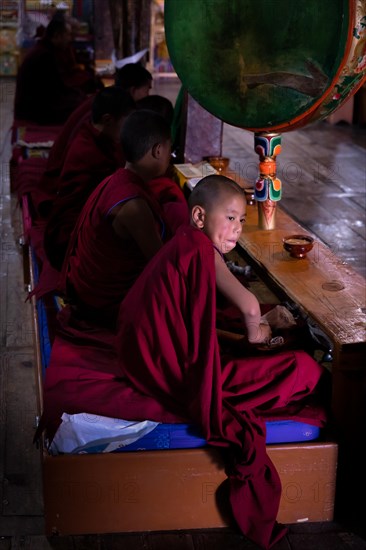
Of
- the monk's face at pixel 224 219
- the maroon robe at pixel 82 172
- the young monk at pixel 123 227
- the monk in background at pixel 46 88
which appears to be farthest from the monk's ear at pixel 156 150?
the monk in background at pixel 46 88

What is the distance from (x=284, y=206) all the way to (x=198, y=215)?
355 centimetres

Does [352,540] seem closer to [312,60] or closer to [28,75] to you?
[312,60]

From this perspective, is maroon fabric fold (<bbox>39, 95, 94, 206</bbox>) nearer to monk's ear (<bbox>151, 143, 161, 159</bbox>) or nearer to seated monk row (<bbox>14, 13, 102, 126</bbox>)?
monk's ear (<bbox>151, 143, 161, 159</bbox>)

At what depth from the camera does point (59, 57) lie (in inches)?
306

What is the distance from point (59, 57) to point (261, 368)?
5938 millimetres

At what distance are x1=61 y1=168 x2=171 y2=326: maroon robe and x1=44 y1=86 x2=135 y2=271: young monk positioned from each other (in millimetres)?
747

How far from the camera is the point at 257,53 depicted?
3.20 m

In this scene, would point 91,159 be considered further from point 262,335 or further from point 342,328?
point 342,328

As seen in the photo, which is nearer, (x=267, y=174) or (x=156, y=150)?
(x=156, y=150)

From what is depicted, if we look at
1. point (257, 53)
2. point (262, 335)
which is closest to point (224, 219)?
point (262, 335)

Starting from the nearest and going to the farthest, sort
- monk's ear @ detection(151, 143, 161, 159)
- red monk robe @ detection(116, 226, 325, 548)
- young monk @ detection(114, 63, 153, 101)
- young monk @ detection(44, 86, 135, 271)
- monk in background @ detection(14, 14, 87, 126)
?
1. red monk robe @ detection(116, 226, 325, 548)
2. monk's ear @ detection(151, 143, 161, 159)
3. young monk @ detection(44, 86, 135, 271)
4. young monk @ detection(114, 63, 153, 101)
5. monk in background @ detection(14, 14, 87, 126)

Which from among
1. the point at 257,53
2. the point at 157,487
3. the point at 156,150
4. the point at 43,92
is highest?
the point at 257,53

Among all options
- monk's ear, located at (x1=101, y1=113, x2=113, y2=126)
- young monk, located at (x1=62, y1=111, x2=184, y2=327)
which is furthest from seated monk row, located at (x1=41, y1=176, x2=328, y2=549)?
monk's ear, located at (x1=101, y1=113, x2=113, y2=126)

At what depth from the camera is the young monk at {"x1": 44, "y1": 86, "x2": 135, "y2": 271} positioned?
154 inches
